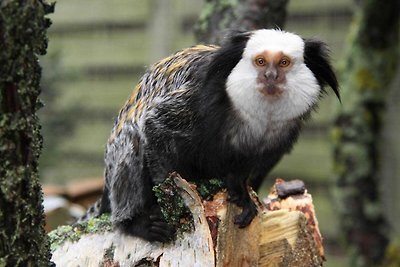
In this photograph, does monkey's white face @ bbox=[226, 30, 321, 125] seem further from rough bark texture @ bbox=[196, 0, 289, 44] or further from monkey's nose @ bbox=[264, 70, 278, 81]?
rough bark texture @ bbox=[196, 0, 289, 44]

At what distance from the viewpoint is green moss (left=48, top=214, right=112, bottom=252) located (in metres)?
3.11

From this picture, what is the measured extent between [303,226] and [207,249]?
0.44 m

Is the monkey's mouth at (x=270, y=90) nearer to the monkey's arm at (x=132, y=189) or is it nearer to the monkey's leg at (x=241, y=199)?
the monkey's leg at (x=241, y=199)

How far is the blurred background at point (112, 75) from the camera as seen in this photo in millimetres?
6168

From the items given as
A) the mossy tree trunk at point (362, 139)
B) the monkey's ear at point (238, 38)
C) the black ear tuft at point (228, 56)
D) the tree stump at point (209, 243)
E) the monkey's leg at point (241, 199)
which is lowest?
the tree stump at point (209, 243)

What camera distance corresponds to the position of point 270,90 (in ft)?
9.23

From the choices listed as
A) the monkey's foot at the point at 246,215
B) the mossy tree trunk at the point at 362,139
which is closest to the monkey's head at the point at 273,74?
the monkey's foot at the point at 246,215

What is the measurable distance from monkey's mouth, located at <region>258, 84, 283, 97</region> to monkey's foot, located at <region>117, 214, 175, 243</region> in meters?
0.62

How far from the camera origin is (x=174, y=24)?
6.75m

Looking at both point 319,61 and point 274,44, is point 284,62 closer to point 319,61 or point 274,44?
point 274,44

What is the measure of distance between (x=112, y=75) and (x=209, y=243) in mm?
4572

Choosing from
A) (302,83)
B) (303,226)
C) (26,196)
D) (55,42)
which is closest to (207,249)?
(303,226)

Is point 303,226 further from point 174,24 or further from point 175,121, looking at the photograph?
point 174,24

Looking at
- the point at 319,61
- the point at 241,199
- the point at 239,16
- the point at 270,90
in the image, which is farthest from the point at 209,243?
the point at 239,16
